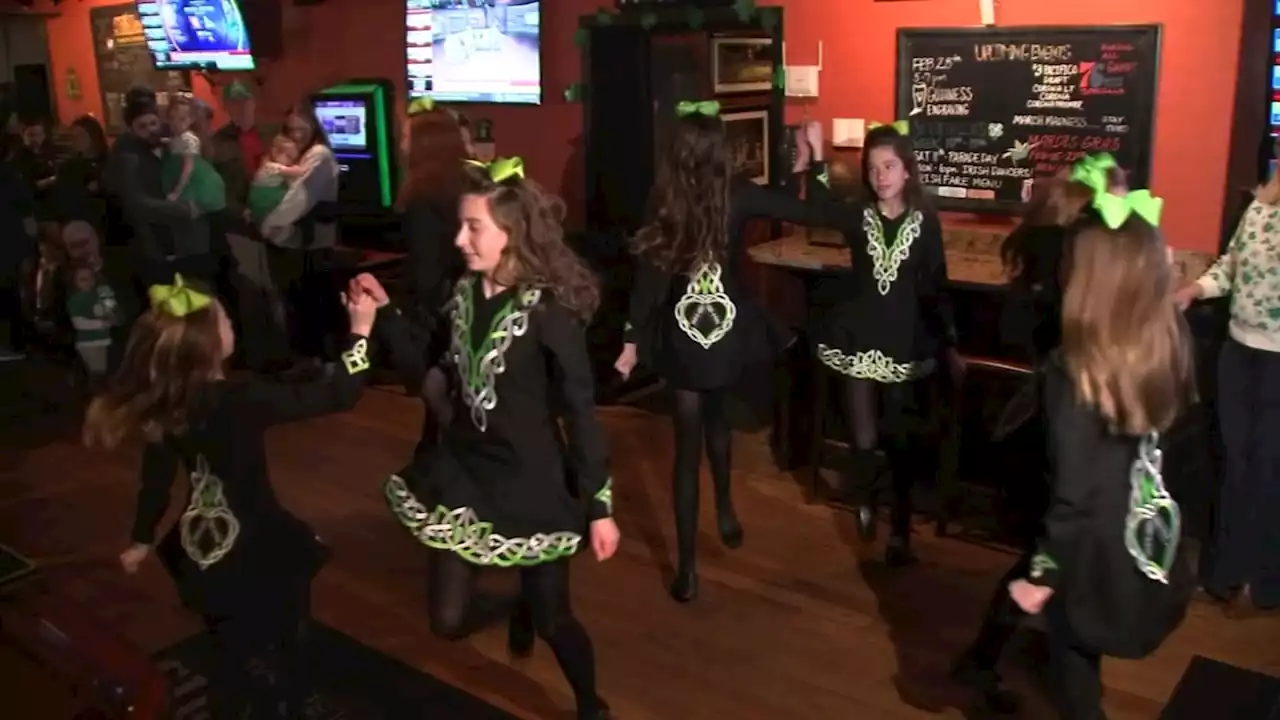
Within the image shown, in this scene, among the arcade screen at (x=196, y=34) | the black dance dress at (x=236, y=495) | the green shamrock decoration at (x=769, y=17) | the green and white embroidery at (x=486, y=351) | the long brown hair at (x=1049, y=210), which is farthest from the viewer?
the arcade screen at (x=196, y=34)

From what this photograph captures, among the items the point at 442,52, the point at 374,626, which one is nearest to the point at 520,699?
the point at 374,626

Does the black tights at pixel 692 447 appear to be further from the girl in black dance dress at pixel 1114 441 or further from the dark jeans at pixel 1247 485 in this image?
the dark jeans at pixel 1247 485

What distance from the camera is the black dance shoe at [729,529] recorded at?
12.9ft

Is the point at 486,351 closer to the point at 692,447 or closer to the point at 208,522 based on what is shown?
the point at 208,522

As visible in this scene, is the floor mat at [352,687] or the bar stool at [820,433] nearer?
the floor mat at [352,687]

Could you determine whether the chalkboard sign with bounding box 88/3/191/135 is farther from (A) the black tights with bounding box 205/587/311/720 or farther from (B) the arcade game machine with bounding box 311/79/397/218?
(A) the black tights with bounding box 205/587/311/720

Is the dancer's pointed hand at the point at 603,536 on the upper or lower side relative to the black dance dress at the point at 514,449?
lower

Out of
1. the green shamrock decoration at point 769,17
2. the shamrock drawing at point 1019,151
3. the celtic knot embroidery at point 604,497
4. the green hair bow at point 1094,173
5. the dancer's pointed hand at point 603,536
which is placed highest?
the green shamrock decoration at point 769,17

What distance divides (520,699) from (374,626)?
65 cm

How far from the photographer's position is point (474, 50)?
6.06 m

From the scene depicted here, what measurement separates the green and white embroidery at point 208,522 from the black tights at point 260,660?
0.16m

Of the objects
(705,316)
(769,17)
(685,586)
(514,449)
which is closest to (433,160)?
(705,316)

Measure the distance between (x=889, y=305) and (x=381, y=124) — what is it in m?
3.90

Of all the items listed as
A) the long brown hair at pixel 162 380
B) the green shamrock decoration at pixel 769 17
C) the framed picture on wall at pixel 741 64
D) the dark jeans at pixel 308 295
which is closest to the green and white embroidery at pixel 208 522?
the long brown hair at pixel 162 380
